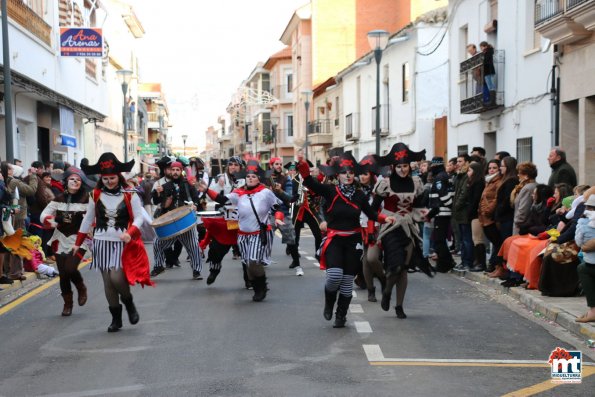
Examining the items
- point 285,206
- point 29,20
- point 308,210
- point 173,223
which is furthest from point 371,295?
point 29,20

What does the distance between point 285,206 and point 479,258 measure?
3.50 metres

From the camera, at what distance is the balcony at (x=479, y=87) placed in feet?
66.4

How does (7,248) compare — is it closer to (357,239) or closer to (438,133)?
(357,239)

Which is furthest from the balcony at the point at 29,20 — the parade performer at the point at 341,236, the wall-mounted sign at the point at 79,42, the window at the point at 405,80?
the window at the point at 405,80

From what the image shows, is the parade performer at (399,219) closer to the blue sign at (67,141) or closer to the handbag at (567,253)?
the handbag at (567,253)

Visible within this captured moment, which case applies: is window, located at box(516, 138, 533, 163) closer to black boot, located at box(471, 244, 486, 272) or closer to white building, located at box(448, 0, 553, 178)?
white building, located at box(448, 0, 553, 178)

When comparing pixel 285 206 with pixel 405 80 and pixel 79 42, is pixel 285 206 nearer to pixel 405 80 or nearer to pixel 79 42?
pixel 79 42

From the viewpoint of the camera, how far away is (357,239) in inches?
352

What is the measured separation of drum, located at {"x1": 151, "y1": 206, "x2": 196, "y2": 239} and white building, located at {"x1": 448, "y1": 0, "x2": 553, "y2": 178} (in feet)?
29.9

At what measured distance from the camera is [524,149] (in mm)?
19281

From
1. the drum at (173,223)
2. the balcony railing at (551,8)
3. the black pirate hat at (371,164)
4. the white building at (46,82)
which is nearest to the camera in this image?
the black pirate hat at (371,164)

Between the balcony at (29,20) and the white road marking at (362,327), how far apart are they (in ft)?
45.8

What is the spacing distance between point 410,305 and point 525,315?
145 centimetres

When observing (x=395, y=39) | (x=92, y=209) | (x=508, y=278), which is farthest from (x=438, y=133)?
(x=92, y=209)
